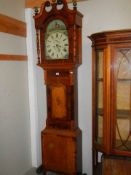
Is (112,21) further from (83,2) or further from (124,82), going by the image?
(124,82)

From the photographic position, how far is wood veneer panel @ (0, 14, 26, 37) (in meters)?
2.16

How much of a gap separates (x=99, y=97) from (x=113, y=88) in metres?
0.22

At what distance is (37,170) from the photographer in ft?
8.70

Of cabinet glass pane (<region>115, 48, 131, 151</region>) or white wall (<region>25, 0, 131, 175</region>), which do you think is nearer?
cabinet glass pane (<region>115, 48, 131, 151</region>)

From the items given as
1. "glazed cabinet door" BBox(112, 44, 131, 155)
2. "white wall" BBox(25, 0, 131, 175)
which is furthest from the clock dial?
"glazed cabinet door" BBox(112, 44, 131, 155)

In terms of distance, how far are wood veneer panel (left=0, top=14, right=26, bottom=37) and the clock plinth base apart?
119 cm

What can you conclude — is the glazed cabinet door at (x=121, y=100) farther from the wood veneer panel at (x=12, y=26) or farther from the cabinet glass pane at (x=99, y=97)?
the wood veneer panel at (x=12, y=26)

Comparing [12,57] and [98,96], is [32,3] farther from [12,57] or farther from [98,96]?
[98,96]

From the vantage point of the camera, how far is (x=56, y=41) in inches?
86.8

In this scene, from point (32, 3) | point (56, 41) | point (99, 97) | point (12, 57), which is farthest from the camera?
point (32, 3)

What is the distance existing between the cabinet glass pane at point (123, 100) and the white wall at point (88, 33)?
1.57 ft

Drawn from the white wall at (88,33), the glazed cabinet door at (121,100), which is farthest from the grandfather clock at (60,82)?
the glazed cabinet door at (121,100)

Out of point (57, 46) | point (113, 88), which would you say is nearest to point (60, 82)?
point (57, 46)

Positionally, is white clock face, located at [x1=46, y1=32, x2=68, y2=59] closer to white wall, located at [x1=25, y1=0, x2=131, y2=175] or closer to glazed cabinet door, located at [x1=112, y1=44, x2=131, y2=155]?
white wall, located at [x1=25, y1=0, x2=131, y2=175]
